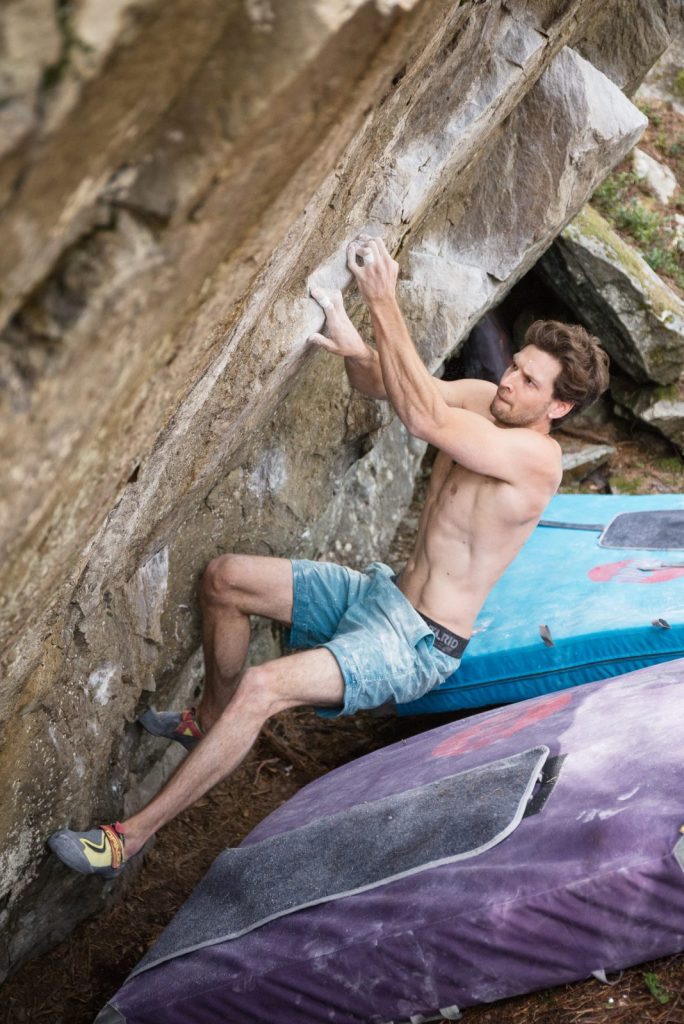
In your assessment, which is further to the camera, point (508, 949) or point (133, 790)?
point (133, 790)

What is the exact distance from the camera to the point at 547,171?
191 inches

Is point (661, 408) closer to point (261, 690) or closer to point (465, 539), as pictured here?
point (465, 539)

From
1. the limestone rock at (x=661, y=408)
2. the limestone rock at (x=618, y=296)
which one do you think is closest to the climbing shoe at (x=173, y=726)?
the limestone rock at (x=618, y=296)

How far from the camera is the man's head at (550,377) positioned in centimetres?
356

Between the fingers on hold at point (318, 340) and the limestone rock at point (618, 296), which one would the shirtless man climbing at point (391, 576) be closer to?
the fingers on hold at point (318, 340)

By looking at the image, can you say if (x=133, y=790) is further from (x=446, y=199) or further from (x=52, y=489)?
(x=446, y=199)

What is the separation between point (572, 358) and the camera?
3557 millimetres

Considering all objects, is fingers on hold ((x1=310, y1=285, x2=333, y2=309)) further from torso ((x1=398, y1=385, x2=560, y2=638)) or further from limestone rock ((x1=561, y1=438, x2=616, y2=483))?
limestone rock ((x1=561, y1=438, x2=616, y2=483))

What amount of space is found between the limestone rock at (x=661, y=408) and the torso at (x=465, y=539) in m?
3.60

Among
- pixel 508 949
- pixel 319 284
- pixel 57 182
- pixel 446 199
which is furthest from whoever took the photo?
pixel 446 199

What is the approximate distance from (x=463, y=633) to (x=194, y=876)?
1418 mm

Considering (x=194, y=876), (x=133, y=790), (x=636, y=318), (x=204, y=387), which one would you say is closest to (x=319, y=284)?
(x=204, y=387)

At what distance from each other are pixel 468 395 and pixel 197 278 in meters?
2.64

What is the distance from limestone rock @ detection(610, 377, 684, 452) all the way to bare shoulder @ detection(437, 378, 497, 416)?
11.5 feet
